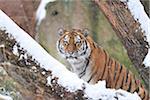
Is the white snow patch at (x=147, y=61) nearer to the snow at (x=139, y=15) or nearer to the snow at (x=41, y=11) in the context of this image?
the snow at (x=139, y=15)

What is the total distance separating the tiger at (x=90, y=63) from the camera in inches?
96.4

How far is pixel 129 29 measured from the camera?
5.96 feet

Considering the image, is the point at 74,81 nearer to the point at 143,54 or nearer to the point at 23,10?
the point at 143,54

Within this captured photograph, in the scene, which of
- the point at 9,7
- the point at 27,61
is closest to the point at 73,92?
the point at 27,61

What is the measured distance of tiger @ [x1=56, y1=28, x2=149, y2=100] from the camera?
96.4 inches

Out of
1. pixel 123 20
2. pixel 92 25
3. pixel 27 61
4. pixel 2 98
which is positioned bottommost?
pixel 2 98

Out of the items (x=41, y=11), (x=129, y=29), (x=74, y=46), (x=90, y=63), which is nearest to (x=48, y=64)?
(x=129, y=29)

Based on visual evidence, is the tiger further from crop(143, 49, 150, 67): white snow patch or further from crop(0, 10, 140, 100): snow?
crop(0, 10, 140, 100): snow

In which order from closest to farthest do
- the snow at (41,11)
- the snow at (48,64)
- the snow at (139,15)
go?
the snow at (48,64) < the snow at (139,15) < the snow at (41,11)

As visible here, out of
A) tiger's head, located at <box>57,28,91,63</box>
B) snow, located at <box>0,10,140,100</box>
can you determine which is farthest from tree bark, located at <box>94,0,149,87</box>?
tiger's head, located at <box>57,28,91,63</box>

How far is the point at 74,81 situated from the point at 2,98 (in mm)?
252

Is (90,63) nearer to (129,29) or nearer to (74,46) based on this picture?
(74,46)

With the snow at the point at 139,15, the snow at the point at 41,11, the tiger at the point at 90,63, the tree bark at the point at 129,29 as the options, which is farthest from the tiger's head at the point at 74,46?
the snow at the point at 41,11

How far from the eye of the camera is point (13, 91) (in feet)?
5.31
